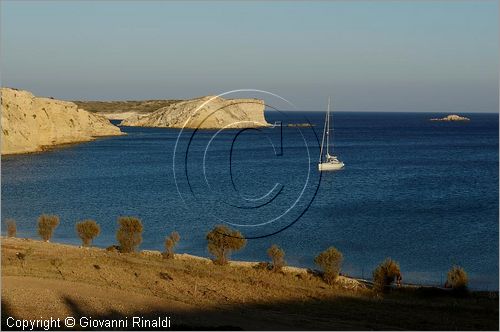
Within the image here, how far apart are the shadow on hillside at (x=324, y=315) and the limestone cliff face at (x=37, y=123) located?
277 ft

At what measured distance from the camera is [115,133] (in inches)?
6407

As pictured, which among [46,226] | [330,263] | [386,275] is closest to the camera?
[386,275]

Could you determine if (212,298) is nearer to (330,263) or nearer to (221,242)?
(330,263)

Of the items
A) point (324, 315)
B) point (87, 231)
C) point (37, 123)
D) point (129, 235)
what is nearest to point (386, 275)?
point (324, 315)

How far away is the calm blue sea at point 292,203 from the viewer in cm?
3566

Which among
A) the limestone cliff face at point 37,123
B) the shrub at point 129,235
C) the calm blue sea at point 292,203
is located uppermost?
the limestone cliff face at point 37,123

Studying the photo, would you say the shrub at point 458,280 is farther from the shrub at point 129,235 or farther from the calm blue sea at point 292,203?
the shrub at point 129,235

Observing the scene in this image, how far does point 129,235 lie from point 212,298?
11355 mm

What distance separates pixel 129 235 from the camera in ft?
103

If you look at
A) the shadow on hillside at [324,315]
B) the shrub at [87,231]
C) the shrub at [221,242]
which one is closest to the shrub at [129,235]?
the shrub at [87,231]

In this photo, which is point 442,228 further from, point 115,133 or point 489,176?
point 115,133

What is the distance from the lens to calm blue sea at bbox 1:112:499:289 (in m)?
35.7

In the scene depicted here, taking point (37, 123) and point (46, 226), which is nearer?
point (46, 226)

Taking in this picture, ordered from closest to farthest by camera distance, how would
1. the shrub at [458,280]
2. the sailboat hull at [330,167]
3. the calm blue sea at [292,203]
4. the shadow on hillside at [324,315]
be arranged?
the shadow on hillside at [324,315]
the shrub at [458,280]
the calm blue sea at [292,203]
the sailboat hull at [330,167]
